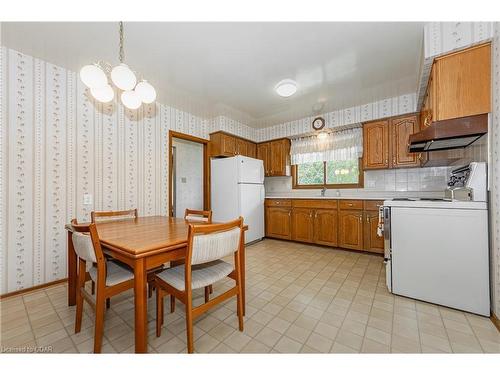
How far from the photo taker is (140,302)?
1119 mm

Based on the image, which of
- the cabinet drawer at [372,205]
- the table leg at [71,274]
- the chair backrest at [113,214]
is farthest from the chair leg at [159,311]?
the cabinet drawer at [372,205]

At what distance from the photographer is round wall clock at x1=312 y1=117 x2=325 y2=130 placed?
12.3 feet

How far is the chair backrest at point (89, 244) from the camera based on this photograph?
123 cm

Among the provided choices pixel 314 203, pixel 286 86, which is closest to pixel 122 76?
pixel 286 86

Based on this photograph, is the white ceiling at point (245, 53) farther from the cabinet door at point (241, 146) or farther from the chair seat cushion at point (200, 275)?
the chair seat cushion at point (200, 275)

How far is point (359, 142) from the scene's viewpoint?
364cm

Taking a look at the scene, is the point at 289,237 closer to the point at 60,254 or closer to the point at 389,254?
the point at 389,254

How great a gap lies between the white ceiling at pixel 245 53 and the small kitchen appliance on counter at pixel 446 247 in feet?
4.48

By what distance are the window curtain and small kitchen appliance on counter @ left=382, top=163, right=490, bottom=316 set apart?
1767 mm

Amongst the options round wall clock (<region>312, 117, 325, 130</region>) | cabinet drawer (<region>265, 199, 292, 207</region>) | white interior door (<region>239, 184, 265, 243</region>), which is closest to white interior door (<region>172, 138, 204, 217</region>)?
white interior door (<region>239, 184, 265, 243</region>)

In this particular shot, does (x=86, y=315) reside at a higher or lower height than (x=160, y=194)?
lower
